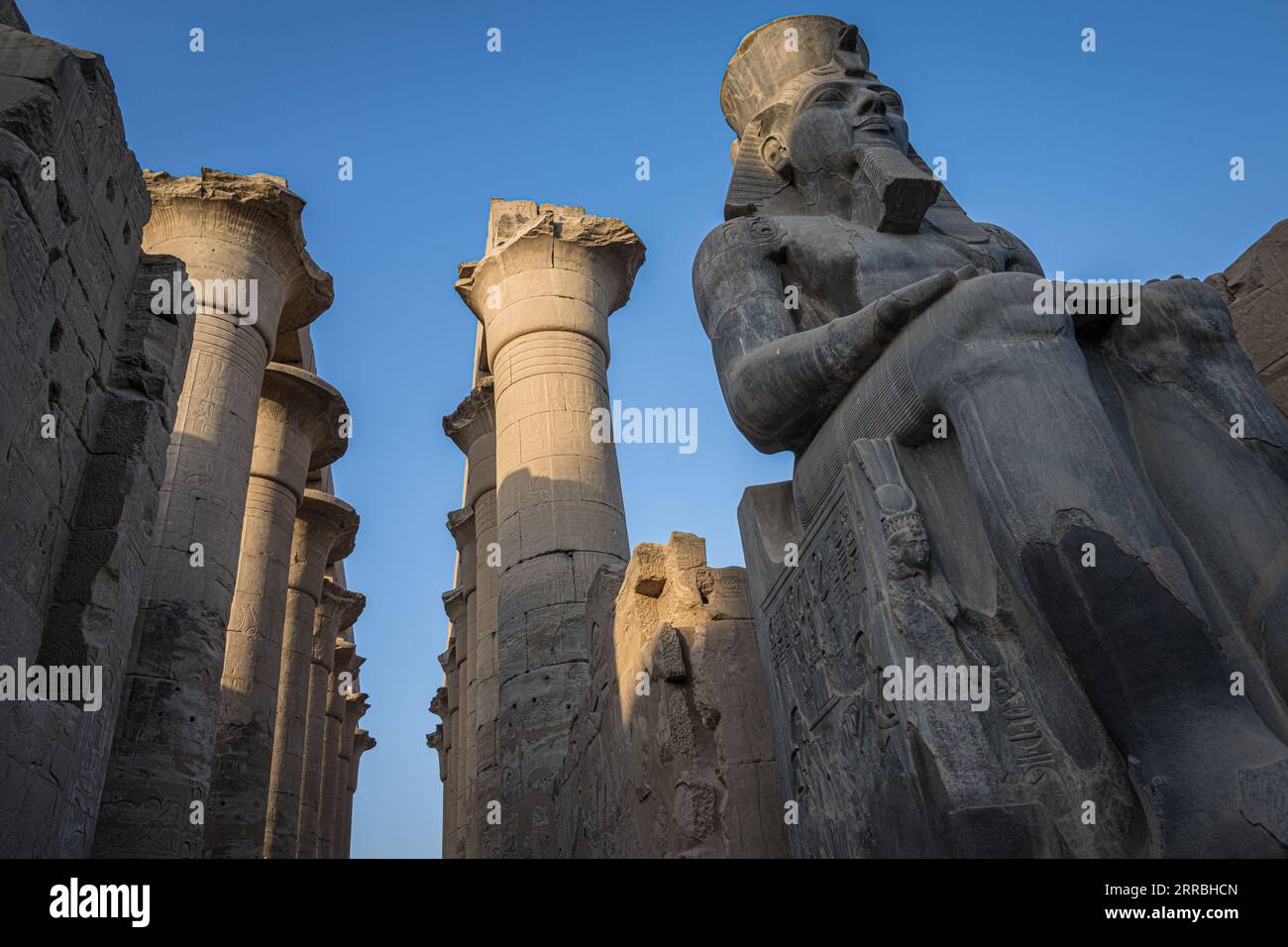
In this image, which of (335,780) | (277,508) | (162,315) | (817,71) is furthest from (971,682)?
(335,780)

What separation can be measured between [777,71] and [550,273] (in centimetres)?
688

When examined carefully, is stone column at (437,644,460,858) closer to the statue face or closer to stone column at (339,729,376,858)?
stone column at (339,729,376,858)

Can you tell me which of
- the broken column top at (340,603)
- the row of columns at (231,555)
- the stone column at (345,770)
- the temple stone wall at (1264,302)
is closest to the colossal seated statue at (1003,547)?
the temple stone wall at (1264,302)

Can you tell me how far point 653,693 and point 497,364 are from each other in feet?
24.5

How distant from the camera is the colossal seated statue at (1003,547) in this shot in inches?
84.7

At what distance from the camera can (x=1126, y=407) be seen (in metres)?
2.83

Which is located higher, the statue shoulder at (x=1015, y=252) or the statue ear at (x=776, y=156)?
the statue ear at (x=776, y=156)

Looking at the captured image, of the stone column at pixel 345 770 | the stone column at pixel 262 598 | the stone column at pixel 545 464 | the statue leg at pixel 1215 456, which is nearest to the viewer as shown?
the statue leg at pixel 1215 456

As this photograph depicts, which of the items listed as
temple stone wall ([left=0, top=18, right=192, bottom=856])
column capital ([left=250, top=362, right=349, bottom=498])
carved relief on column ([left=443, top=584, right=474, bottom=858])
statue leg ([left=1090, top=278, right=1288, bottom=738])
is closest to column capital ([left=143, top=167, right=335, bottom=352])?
column capital ([left=250, top=362, right=349, bottom=498])

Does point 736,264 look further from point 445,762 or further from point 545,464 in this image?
point 445,762

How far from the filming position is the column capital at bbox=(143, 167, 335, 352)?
10.2m

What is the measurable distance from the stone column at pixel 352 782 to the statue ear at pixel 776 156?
1705 centimetres

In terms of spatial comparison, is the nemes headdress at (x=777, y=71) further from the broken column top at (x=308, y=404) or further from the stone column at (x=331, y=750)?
the stone column at (x=331, y=750)
